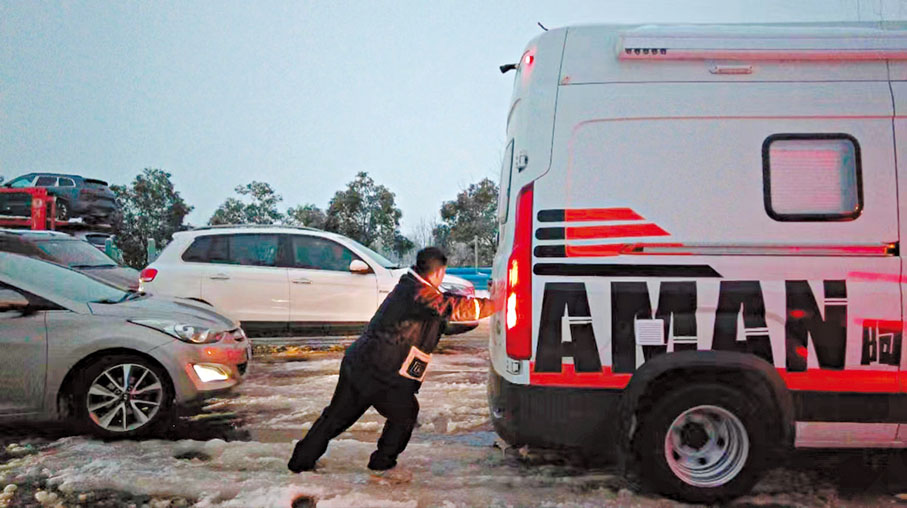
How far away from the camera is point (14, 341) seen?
5184 mm

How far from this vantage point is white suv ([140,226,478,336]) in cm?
934

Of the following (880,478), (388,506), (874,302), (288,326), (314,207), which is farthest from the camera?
(314,207)

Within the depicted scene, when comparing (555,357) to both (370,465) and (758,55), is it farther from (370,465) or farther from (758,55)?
(758,55)

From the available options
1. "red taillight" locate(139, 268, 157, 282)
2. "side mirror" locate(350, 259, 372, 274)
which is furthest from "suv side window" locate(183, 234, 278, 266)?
"side mirror" locate(350, 259, 372, 274)

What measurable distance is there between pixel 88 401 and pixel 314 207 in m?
28.5

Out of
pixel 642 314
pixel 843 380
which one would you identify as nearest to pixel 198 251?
pixel 642 314

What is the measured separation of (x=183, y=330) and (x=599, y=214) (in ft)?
11.6

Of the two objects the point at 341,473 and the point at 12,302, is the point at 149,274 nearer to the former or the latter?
the point at 12,302

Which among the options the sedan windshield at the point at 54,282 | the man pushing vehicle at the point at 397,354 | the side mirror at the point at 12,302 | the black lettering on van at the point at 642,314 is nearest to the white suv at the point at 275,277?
the sedan windshield at the point at 54,282

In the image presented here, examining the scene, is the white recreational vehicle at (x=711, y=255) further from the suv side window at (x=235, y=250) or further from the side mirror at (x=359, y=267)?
the suv side window at (x=235, y=250)

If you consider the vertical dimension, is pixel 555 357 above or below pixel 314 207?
below

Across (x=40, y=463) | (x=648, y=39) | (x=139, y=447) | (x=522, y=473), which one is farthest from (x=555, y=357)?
(x=40, y=463)

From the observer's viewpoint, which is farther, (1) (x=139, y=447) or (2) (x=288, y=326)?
(2) (x=288, y=326)

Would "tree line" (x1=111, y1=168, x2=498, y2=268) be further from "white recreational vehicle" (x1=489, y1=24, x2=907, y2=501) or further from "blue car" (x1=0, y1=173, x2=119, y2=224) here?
"white recreational vehicle" (x1=489, y1=24, x2=907, y2=501)
